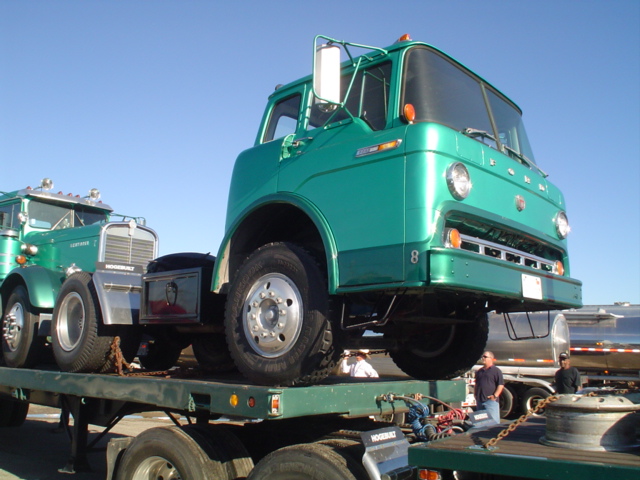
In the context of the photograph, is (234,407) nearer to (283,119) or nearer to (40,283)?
(283,119)

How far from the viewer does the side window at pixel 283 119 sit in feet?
17.5

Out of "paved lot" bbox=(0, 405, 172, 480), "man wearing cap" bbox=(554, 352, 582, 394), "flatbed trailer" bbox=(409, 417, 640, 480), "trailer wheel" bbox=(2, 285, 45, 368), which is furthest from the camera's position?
"man wearing cap" bbox=(554, 352, 582, 394)

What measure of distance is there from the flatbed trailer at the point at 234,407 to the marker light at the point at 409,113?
183 cm

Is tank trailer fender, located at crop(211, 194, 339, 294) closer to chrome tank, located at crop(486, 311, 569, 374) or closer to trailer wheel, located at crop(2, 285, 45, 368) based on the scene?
trailer wheel, located at crop(2, 285, 45, 368)

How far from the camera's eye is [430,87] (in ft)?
14.7

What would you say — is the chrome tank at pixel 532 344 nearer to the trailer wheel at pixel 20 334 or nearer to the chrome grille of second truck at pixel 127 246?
the chrome grille of second truck at pixel 127 246

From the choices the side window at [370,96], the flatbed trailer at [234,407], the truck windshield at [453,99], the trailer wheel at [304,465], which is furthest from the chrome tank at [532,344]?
the trailer wheel at [304,465]

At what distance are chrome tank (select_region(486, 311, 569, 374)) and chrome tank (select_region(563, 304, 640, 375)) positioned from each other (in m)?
0.77

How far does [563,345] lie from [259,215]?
11837mm

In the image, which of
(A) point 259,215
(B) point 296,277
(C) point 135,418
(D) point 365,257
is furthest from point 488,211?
(C) point 135,418

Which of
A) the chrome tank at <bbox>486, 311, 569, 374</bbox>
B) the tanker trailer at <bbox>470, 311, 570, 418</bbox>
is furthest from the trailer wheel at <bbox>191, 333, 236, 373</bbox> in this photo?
the chrome tank at <bbox>486, 311, 569, 374</bbox>

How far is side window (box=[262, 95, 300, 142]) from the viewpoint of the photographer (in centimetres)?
Result: 532

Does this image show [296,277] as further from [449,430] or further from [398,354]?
[398,354]

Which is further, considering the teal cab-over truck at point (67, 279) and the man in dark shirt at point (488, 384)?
the man in dark shirt at point (488, 384)
